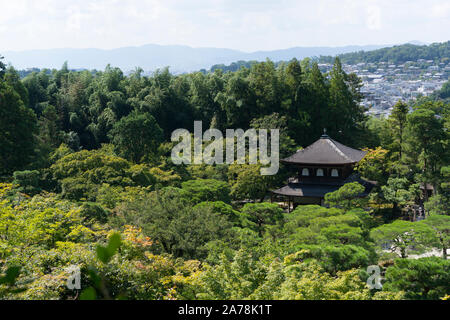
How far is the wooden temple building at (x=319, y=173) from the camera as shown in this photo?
811 inches

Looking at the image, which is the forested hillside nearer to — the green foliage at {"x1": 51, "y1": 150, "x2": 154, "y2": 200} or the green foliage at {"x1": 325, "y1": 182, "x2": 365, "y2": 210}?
the green foliage at {"x1": 325, "y1": 182, "x2": 365, "y2": 210}

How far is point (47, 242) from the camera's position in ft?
32.3

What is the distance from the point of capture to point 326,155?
69.5ft

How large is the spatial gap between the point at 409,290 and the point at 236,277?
303 cm

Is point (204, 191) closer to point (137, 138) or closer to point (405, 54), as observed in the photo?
point (137, 138)

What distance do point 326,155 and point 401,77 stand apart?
421ft

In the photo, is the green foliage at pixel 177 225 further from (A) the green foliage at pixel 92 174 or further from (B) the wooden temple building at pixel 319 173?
(B) the wooden temple building at pixel 319 173

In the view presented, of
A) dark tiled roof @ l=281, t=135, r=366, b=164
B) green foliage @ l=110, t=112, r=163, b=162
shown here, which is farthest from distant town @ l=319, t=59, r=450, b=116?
green foliage @ l=110, t=112, r=163, b=162

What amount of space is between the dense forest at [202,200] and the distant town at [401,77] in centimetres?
7530

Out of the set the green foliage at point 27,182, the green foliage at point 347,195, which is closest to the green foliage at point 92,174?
the green foliage at point 27,182

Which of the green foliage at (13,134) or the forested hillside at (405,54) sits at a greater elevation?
the forested hillside at (405,54)

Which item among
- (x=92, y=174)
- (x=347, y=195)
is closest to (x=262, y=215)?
(x=347, y=195)

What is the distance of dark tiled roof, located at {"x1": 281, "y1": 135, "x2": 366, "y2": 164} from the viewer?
68.3 feet

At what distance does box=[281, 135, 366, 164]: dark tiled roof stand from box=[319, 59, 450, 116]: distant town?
80053mm
